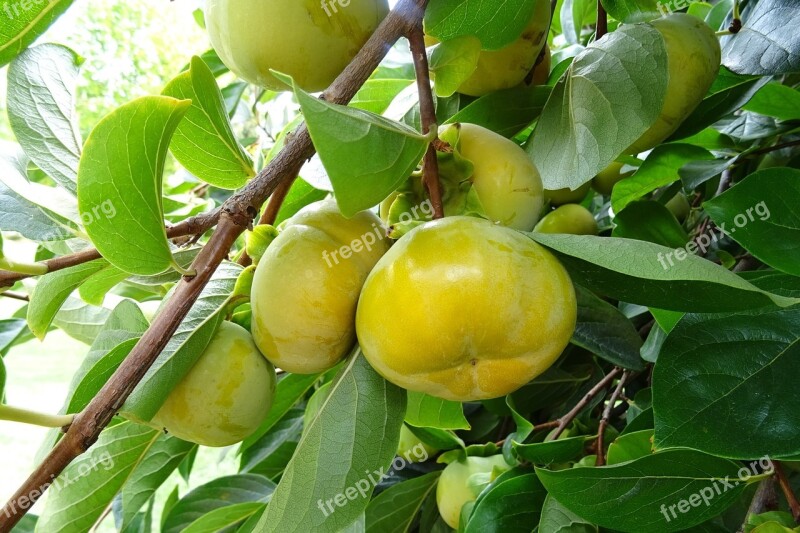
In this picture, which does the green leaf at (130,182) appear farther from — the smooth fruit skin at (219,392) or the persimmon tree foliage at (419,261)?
the smooth fruit skin at (219,392)

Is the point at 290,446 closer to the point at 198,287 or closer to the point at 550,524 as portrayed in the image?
the point at 550,524

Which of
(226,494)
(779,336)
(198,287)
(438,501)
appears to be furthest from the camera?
(226,494)

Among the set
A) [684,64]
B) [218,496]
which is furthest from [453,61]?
[218,496]

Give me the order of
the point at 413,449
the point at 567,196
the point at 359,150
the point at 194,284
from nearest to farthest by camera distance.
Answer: the point at 359,150
the point at 194,284
the point at 567,196
the point at 413,449

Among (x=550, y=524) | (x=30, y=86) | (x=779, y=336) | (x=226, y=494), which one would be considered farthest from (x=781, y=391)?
(x=226, y=494)

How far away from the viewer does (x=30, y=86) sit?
76 cm

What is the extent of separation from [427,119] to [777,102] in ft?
1.92

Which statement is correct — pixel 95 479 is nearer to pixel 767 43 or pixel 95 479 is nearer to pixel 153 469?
pixel 153 469

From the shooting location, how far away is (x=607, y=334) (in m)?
0.93

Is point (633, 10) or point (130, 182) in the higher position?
point (130, 182)

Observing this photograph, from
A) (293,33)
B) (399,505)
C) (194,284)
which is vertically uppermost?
(293,33)

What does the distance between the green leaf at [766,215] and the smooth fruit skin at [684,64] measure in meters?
0.13

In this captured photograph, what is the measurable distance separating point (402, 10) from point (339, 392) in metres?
0.38

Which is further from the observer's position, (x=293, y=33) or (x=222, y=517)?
(x=222, y=517)
